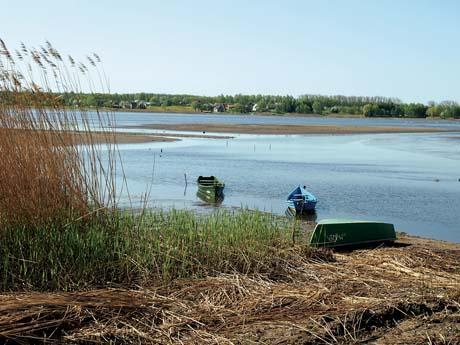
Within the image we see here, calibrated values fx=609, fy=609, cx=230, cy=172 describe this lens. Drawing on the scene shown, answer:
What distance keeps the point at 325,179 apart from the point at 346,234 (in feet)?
61.9

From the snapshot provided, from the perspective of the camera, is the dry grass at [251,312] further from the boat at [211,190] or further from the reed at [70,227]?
the boat at [211,190]

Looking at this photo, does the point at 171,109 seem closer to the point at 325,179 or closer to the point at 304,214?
the point at 325,179

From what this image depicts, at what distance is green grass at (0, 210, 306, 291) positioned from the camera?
646cm

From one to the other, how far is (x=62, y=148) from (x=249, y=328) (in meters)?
3.34

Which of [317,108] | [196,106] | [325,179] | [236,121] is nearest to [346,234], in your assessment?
[325,179]

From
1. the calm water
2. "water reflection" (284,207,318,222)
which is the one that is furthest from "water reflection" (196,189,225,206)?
"water reflection" (284,207,318,222)

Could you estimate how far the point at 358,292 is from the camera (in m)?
6.59

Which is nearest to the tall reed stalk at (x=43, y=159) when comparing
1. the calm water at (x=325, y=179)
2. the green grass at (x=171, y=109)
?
the calm water at (x=325, y=179)

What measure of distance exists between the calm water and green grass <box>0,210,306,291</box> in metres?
7.06

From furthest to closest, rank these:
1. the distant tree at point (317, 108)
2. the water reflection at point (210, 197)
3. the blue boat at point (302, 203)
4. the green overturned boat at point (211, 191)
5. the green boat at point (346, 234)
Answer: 1. the distant tree at point (317, 108)
2. the green overturned boat at point (211, 191)
3. the water reflection at point (210, 197)
4. the blue boat at point (302, 203)
5. the green boat at point (346, 234)

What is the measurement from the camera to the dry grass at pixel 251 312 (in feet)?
17.3

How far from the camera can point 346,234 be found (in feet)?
31.8

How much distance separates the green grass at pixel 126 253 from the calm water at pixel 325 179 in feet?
23.2

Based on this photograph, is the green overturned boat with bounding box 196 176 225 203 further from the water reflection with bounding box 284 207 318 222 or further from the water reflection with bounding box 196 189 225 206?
the water reflection with bounding box 284 207 318 222
